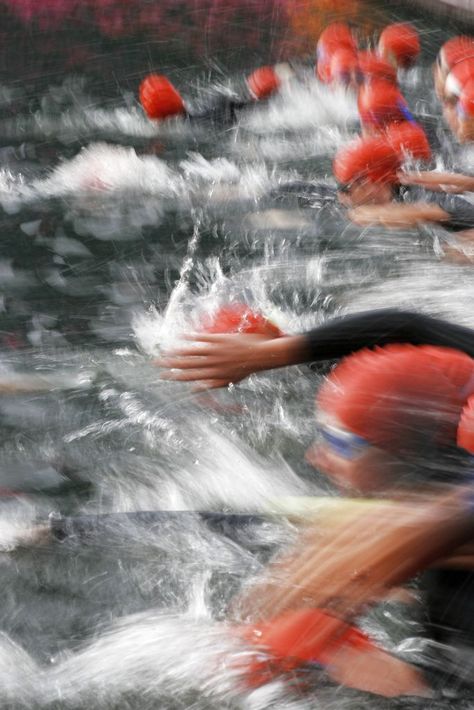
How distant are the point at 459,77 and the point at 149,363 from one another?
323cm

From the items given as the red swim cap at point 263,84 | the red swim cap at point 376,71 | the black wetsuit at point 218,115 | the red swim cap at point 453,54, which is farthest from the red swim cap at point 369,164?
the red swim cap at point 263,84

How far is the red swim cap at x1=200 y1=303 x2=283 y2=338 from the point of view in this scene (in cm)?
335

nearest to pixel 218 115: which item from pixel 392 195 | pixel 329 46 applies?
pixel 329 46

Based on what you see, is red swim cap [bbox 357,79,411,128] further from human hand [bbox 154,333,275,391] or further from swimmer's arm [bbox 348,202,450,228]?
human hand [bbox 154,333,275,391]

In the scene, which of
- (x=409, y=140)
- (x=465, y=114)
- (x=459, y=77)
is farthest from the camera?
(x=459, y=77)

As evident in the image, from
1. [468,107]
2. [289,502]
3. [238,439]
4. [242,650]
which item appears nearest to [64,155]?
[468,107]

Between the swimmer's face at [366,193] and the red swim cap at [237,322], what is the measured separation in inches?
41.7

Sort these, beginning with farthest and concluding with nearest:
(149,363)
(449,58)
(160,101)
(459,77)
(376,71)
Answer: (160,101) → (376,71) → (449,58) → (459,77) → (149,363)

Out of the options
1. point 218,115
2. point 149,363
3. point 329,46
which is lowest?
point 149,363

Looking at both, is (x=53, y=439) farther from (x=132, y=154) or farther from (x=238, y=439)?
(x=132, y=154)

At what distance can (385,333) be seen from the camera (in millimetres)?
2566

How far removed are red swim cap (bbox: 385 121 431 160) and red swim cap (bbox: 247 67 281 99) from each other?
13.4 feet

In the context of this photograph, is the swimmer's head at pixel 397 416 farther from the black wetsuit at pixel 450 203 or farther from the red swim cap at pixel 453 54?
the red swim cap at pixel 453 54

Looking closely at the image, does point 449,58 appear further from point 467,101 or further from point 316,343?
point 316,343
